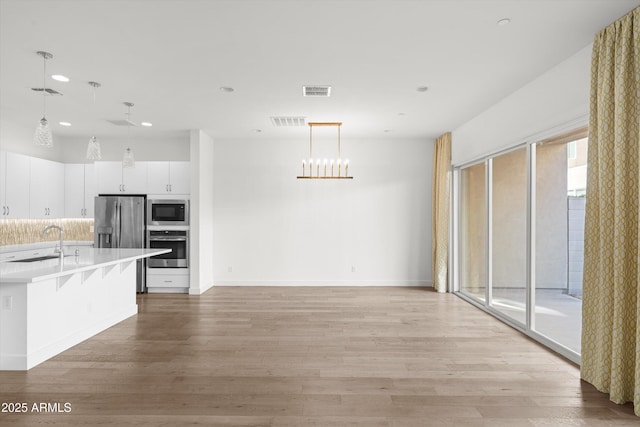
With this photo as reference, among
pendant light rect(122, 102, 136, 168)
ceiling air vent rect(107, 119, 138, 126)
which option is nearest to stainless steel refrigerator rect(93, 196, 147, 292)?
ceiling air vent rect(107, 119, 138, 126)

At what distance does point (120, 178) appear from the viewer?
677cm

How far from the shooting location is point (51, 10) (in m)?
2.71

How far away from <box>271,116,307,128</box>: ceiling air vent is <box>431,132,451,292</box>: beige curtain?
8.59 ft

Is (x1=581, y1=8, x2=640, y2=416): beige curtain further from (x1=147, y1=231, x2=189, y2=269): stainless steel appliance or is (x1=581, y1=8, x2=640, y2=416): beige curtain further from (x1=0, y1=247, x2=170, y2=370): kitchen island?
(x1=147, y1=231, x2=189, y2=269): stainless steel appliance

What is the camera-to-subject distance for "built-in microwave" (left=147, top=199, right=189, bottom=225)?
6613 mm

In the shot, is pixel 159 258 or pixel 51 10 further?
pixel 159 258

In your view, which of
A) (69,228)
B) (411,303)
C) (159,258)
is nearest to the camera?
(411,303)

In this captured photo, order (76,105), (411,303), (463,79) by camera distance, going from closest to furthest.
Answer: (463,79) → (76,105) → (411,303)

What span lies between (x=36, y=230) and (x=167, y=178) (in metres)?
2.44

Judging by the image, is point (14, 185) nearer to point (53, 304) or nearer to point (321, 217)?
point (53, 304)

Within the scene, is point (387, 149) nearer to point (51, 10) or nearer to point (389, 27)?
point (389, 27)

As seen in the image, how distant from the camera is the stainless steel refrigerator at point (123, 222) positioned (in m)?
6.59

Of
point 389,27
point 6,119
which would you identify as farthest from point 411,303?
point 6,119

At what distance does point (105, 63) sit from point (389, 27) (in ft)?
9.16
